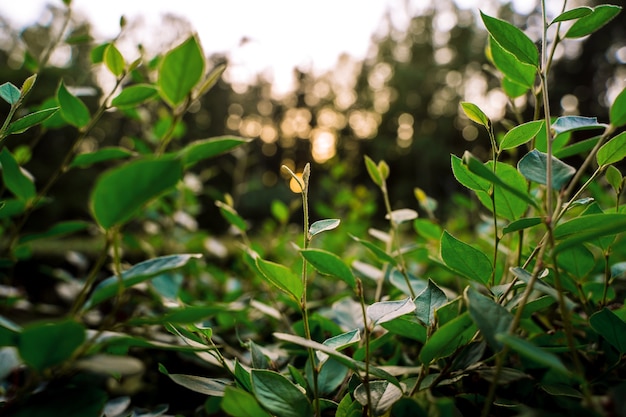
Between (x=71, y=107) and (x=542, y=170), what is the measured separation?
632mm

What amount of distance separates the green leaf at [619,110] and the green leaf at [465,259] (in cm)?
19

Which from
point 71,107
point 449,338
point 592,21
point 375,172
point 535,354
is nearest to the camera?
point 535,354

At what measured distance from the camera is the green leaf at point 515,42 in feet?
1.52

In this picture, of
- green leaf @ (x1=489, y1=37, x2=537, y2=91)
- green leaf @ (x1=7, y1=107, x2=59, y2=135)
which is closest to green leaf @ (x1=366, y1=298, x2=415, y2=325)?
green leaf @ (x1=489, y1=37, x2=537, y2=91)

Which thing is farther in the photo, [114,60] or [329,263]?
[114,60]

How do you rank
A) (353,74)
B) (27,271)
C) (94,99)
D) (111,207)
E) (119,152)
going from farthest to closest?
(353,74) < (94,99) < (27,271) < (119,152) < (111,207)

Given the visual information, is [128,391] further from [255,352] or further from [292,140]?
[292,140]

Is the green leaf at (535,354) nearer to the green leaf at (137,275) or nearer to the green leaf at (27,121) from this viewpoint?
the green leaf at (137,275)

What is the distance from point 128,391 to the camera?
0.93 metres

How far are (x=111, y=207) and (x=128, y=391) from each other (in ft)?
2.60

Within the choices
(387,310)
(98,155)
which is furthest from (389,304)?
(98,155)

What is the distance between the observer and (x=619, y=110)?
400mm

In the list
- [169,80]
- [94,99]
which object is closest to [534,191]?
[169,80]

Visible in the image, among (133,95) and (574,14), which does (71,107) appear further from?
(574,14)
